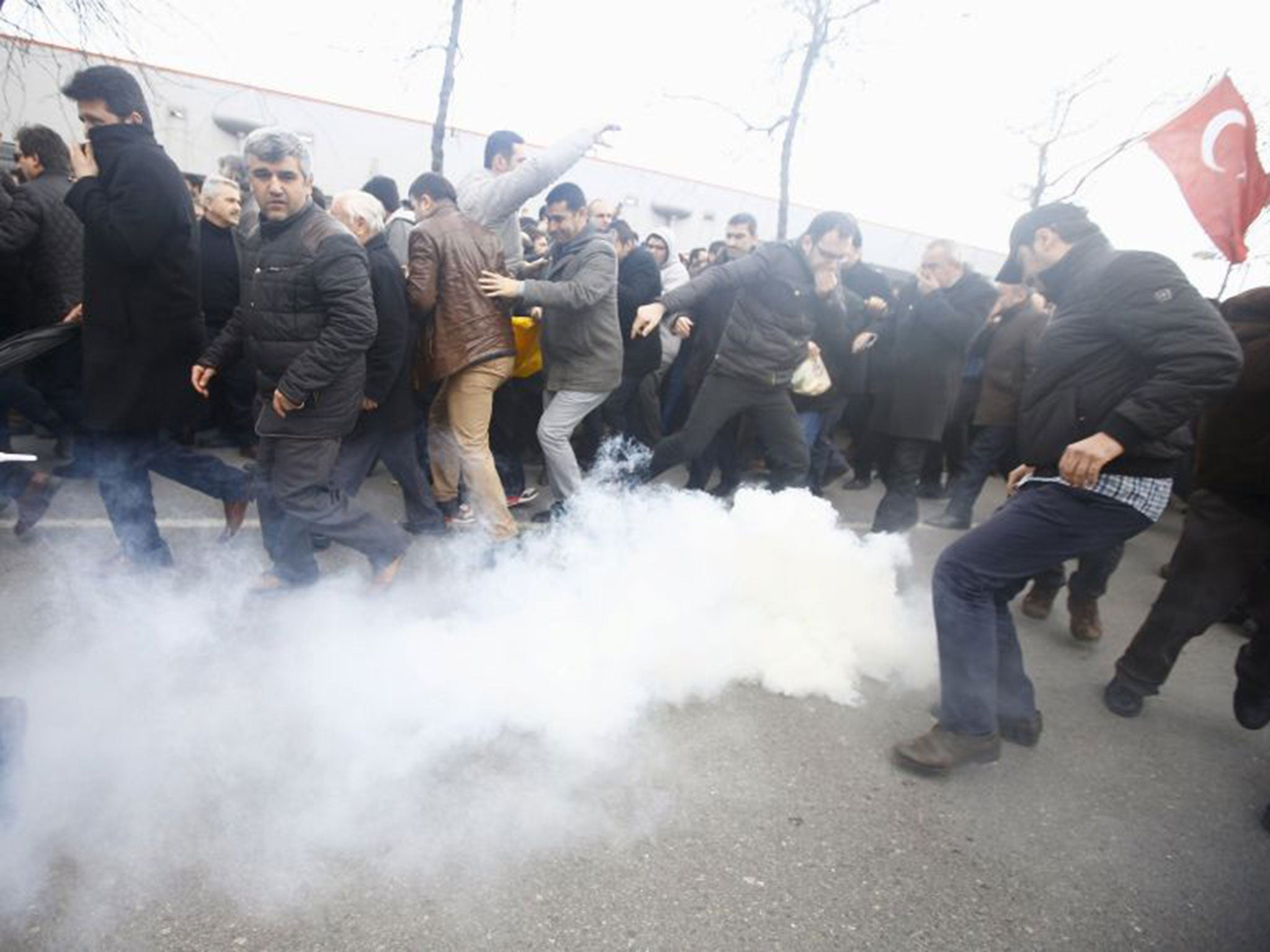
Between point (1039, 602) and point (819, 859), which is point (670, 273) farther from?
point (819, 859)

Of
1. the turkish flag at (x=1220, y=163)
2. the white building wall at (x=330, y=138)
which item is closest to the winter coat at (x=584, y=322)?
the turkish flag at (x=1220, y=163)

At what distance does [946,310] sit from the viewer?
4793 millimetres

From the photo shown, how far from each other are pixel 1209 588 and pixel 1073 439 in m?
1.30

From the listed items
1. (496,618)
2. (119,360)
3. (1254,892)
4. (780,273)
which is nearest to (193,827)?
(496,618)

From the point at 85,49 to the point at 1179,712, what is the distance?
656cm

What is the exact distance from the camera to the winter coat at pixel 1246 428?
116 inches

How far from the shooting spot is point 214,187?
4500 millimetres

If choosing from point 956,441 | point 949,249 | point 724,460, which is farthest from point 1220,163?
point 724,460

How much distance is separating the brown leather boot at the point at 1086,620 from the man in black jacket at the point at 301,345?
383 centimetres

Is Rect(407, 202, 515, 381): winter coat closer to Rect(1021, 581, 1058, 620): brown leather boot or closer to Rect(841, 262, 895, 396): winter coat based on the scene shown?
Rect(841, 262, 895, 396): winter coat

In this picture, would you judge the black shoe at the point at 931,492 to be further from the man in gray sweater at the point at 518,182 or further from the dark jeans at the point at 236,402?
the dark jeans at the point at 236,402

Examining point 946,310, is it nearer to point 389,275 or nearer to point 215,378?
point 389,275

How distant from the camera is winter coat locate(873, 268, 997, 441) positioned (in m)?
4.80

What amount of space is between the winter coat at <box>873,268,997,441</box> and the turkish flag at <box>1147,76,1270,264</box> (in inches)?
46.5
